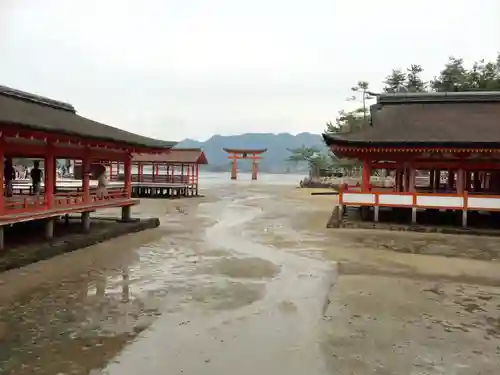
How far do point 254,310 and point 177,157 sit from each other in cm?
3511

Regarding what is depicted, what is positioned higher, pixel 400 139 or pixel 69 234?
pixel 400 139

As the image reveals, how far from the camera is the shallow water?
19.9 feet

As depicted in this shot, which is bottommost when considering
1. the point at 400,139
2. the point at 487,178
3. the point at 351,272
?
the point at 351,272

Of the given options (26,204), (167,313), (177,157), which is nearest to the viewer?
(167,313)

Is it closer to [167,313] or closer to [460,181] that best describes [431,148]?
[460,181]

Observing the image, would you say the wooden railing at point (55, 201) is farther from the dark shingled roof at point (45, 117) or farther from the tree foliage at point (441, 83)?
the tree foliage at point (441, 83)

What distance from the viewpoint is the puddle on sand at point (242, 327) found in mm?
5980

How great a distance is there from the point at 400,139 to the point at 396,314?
39.8ft

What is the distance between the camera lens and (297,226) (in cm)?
2055

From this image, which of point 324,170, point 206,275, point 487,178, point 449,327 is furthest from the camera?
point 324,170

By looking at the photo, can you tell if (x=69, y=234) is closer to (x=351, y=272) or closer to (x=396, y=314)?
(x=351, y=272)

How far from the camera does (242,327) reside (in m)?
7.45

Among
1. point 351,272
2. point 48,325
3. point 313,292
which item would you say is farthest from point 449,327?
point 48,325

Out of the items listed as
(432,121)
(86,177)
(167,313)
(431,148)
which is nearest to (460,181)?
(431,148)
